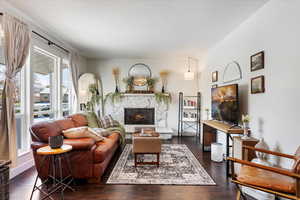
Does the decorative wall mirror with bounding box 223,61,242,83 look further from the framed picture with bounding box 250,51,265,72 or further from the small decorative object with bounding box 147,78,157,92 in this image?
the small decorative object with bounding box 147,78,157,92

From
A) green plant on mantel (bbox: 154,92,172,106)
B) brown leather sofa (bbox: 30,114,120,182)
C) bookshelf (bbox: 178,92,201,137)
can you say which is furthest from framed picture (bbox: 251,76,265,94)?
green plant on mantel (bbox: 154,92,172,106)

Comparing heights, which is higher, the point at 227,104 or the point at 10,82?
the point at 10,82

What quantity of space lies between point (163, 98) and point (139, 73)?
3.96ft

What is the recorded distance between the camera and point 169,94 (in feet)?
18.9

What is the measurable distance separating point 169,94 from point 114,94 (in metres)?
1.89

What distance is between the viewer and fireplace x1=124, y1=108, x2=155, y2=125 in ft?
19.0

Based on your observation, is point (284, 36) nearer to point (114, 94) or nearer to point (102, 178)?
point (102, 178)

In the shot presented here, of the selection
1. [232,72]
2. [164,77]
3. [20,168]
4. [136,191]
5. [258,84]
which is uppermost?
[164,77]

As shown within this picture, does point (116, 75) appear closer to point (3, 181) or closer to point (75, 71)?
point (75, 71)

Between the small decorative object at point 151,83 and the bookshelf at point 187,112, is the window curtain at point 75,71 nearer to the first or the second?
the small decorative object at point 151,83

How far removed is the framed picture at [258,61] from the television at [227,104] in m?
0.41

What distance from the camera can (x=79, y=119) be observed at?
3.70 m

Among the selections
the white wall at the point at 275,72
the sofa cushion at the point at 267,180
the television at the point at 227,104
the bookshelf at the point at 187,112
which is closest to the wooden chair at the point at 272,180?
the sofa cushion at the point at 267,180

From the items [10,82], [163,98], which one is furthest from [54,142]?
[163,98]
